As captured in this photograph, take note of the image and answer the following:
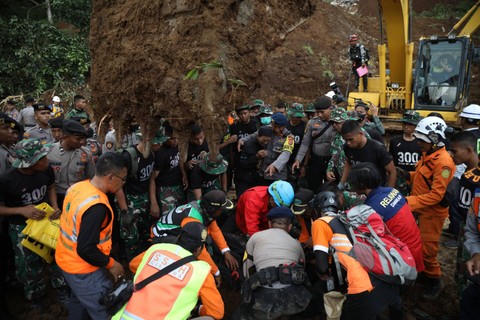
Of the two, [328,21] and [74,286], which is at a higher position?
[328,21]

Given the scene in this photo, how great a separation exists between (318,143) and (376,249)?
8.56 ft

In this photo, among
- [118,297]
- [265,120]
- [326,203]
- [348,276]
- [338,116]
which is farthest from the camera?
[265,120]

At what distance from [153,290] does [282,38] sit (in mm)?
2385

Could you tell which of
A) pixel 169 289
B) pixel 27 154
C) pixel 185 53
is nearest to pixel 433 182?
pixel 185 53

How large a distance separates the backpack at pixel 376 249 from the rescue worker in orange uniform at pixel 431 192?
1.12 metres

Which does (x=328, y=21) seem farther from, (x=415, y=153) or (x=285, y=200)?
(x=285, y=200)

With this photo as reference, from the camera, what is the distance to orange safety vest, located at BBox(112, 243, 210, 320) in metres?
2.29

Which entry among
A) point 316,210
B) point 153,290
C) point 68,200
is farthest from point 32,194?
point 316,210

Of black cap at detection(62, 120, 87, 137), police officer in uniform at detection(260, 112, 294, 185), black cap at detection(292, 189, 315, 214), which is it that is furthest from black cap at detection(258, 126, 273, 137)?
black cap at detection(62, 120, 87, 137)

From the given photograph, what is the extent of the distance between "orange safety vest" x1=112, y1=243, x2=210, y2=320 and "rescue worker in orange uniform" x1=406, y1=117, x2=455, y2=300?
2.65 m

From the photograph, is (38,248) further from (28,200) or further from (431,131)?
Result: (431,131)

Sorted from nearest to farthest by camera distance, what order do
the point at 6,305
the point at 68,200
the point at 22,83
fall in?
the point at 68,200
the point at 6,305
the point at 22,83

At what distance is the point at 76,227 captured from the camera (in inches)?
105

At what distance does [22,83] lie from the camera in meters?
12.7
